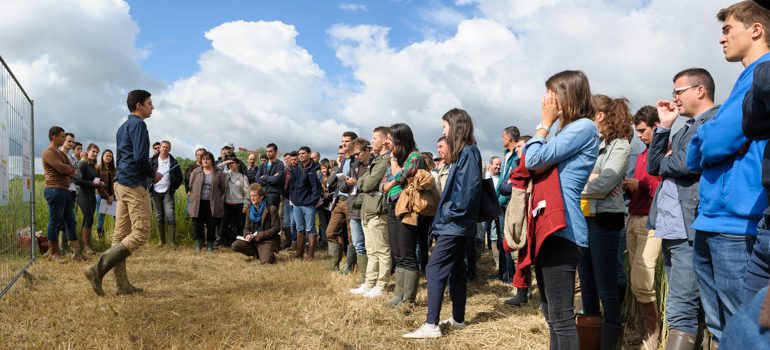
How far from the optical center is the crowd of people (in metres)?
1.88

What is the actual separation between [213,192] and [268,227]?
146cm

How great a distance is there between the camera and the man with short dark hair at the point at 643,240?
3521 millimetres

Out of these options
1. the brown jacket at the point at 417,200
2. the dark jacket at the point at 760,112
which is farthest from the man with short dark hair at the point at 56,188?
the dark jacket at the point at 760,112

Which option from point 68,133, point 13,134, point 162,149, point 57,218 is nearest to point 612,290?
point 13,134

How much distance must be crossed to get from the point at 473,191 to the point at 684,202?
4.90ft

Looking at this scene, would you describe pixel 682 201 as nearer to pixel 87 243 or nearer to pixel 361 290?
pixel 361 290

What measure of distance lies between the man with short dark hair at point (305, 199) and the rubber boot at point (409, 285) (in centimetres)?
353

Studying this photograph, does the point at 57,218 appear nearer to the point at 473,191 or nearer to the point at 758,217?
the point at 473,191

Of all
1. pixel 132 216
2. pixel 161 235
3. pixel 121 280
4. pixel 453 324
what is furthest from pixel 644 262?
pixel 161 235

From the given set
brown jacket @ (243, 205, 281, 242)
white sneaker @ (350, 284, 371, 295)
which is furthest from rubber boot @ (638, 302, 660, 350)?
brown jacket @ (243, 205, 281, 242)

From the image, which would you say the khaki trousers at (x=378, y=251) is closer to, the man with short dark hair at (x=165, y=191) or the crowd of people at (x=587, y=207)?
the crowd of people at (x=587, y=207)

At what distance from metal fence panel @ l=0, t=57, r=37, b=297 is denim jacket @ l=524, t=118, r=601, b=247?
4797mm

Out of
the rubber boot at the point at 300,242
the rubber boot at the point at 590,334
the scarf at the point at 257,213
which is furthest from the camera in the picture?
the scarf at the point at 257,213

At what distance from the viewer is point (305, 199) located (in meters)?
8.27
